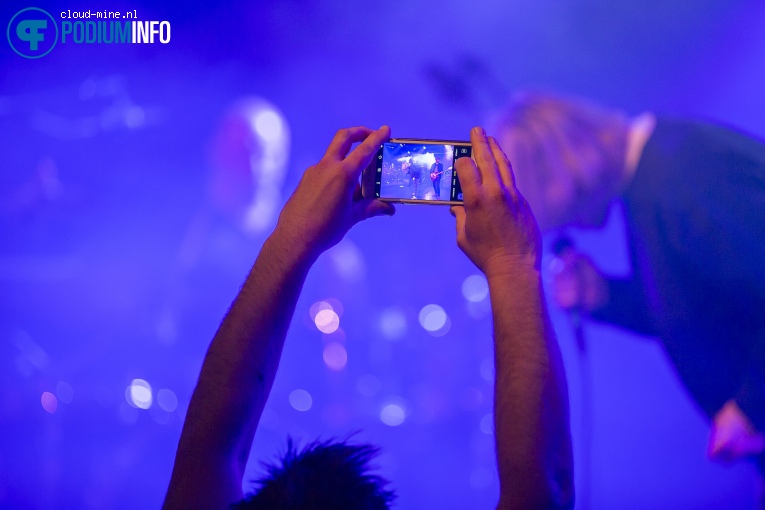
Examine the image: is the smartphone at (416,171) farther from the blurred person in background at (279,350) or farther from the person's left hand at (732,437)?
the person's left hand at (732,437)

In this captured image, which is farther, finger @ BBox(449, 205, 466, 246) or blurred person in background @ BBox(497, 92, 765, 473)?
blurred person in background @ BBox(497, 92, 765, 473)

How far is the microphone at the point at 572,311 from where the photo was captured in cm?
92

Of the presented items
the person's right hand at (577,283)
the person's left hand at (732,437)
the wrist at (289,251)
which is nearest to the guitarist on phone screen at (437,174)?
the wrist at (289,251)

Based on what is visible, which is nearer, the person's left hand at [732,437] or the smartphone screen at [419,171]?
the smartphone screen at [419,171]

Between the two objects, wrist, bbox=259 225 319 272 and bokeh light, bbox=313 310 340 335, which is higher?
bokeh light, bbox=313 310 340 335

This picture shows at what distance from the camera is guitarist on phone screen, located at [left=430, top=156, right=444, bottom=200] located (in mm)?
735

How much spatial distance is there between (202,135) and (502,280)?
77cm

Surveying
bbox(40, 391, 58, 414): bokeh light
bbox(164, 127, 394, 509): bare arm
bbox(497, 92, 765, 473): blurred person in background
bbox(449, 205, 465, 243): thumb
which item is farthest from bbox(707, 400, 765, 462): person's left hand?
bbox(40, 391, 58, 414): bokeh light

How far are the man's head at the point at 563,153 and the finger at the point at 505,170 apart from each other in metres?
0.38

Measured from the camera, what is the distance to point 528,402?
0.43m

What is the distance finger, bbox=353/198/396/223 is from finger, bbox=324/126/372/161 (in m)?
0.07
